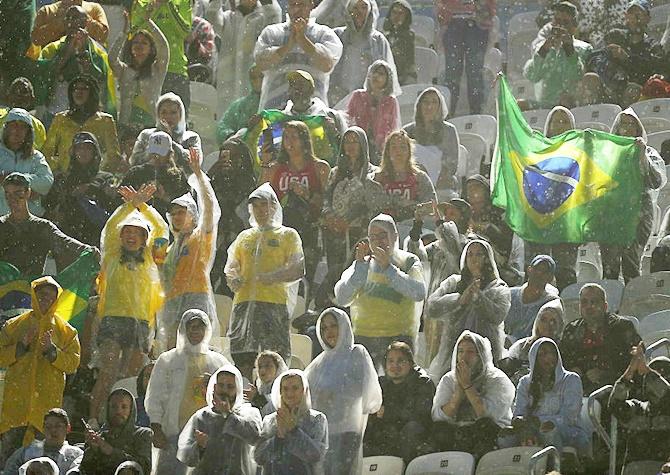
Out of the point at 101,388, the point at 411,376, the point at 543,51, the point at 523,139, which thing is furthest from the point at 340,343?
the point at 543,51

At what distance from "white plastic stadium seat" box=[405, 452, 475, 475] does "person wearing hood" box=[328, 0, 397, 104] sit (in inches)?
166

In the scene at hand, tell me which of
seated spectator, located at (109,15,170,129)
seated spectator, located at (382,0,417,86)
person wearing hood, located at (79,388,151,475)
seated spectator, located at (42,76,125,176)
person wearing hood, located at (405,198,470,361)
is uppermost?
seated spectator, located at (382,0,417,86)

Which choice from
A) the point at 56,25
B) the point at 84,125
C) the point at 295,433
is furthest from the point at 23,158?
the point at 295,433

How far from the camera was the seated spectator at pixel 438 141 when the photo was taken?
17.8 metres

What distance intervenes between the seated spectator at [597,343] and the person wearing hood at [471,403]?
1.74ft

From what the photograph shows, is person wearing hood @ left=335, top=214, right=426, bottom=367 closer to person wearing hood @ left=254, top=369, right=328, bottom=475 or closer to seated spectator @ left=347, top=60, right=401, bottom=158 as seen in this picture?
person wearing hood @ left=254, top=369, right=328, bottom=475

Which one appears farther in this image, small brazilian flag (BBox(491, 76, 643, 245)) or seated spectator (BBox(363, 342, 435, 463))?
small brazilian flag (BBox(491, 76, 643, 245))

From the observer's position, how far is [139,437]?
51.1 ft

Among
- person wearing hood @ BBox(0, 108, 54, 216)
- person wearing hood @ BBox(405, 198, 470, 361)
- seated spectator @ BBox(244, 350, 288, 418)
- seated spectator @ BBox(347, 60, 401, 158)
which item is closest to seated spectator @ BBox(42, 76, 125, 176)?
person wearing hood @ BBox(0, 108, 54, 216)

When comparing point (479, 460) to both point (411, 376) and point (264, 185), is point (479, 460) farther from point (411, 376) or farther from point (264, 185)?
point (264, 185)

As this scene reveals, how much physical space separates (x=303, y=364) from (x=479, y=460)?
1.41m

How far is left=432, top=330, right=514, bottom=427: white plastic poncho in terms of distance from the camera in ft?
50.4

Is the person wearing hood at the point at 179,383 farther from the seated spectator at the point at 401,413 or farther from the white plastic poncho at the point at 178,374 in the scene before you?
the seated spectator at the point at 401,413

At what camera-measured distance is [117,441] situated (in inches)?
610
